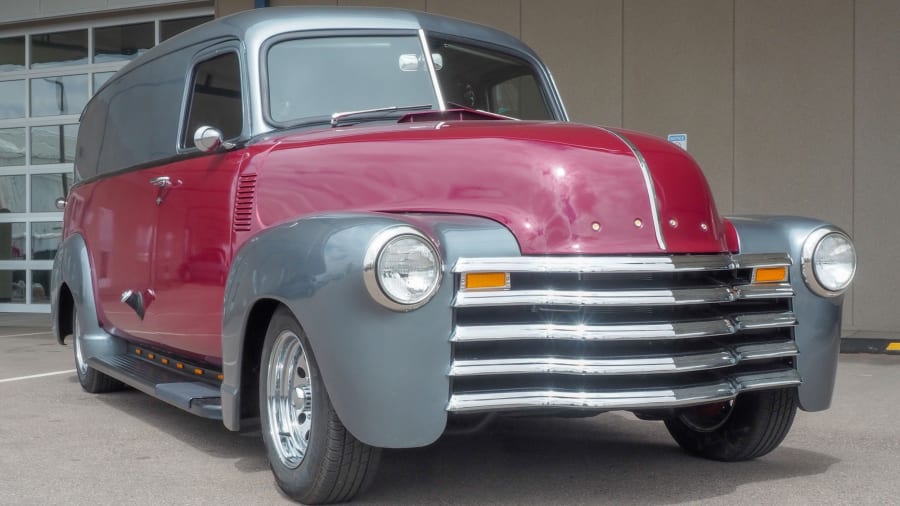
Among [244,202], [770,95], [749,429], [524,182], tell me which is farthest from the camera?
[770,95]

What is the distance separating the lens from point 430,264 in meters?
3.44

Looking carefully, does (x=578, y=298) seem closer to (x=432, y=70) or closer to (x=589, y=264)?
(x=589, y=264)

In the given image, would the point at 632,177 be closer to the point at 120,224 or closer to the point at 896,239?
the point at 120,224

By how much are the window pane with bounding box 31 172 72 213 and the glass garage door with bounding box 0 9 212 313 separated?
0.05ft

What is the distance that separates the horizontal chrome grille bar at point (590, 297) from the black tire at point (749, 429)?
722 mm

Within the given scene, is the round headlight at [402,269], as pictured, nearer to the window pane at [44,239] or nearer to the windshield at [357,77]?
the windshield at [357,77]

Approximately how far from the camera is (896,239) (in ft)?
35.5

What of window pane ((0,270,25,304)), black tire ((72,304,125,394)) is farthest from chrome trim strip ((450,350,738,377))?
window pane ((0,270,25,304))

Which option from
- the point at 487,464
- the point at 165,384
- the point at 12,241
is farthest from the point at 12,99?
the point at 487,464

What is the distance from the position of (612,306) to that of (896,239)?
8306 mm

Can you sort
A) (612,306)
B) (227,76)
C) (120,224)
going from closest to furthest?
1. (612,306)
2. (227,76)
3. (120,224)

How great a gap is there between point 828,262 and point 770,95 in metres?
7.59

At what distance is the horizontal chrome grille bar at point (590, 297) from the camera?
3443 mm

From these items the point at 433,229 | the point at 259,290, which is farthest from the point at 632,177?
the point at 259,290
